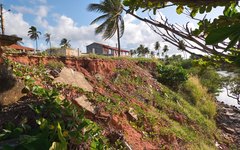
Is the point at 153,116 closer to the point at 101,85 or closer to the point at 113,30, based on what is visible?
the point at 101,85

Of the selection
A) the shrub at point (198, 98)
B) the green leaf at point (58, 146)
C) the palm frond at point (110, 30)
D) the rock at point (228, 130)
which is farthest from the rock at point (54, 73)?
the palm frond at point (110, 30)

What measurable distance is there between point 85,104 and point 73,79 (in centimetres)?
198

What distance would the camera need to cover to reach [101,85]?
36.9ft

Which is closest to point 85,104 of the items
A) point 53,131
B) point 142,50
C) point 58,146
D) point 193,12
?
point 53,131

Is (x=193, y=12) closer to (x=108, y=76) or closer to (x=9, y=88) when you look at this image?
(x=9, y=88)

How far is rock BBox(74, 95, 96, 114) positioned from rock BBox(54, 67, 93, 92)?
115cm

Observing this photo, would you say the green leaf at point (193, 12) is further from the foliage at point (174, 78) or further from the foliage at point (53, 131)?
the foliage at point (174, 78)

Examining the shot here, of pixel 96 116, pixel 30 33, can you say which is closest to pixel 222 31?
pixel 96 116

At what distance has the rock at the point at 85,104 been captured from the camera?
7992mm

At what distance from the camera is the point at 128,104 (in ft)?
33.8

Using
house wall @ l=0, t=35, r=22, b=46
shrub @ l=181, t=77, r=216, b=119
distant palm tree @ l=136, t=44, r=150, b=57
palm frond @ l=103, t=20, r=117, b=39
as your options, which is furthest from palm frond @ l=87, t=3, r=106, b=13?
distant palm tree @ l=136, t=44, r=150, b=57

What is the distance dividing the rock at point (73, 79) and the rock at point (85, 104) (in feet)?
3.78

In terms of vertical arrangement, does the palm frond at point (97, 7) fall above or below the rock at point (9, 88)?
above

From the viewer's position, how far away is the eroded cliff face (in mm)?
8281
